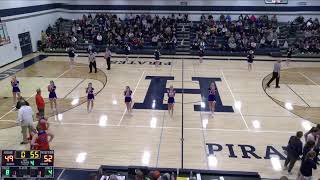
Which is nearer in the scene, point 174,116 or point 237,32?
point 174,116

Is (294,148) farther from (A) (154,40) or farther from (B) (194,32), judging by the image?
(B) (194,32)

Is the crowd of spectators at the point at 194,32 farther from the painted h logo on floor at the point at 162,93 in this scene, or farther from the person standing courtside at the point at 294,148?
the person standing courtside at the point at 294,148

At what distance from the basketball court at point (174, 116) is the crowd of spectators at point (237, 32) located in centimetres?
449

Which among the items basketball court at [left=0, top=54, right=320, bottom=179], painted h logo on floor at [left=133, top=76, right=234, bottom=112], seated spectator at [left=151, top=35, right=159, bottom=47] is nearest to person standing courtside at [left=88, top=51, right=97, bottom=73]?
basketball court at [left=0, top=54, right=320, bottom=179]

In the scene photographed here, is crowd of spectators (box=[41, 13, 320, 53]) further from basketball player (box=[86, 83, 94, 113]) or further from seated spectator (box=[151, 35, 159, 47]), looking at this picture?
basketball player (box=[86, 83, 94, 113])

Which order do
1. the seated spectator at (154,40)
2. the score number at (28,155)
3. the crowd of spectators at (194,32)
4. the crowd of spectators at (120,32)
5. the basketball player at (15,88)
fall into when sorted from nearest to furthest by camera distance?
the score number at (28,155) < the basketball player at (15,88) < the crowd of spectators at (194,32) < the seated spectator at (154,40) < the crowd of spectators at (120,32)

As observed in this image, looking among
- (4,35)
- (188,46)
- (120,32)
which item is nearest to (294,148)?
(188,46)

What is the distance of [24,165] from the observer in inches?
294

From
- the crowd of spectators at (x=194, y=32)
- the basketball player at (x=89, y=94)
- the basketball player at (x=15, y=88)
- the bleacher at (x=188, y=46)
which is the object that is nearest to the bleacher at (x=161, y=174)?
the basketball player at (x=89, y=94)

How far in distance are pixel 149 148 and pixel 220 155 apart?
247cm

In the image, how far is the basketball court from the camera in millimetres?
10668

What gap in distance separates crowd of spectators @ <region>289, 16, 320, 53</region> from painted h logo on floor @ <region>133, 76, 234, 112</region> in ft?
36.4

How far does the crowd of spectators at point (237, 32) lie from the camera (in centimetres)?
2692

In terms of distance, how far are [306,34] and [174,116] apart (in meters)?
18.8
